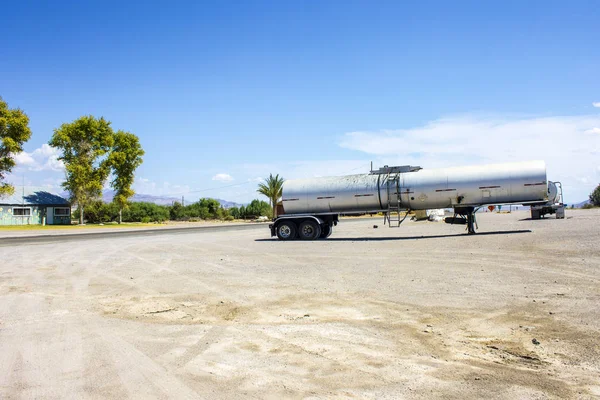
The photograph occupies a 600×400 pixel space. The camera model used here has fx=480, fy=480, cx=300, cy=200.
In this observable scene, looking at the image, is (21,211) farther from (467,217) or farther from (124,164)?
(467,217)

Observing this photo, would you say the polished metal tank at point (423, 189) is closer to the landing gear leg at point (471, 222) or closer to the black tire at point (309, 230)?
the landing gear leg at point (471, 222)

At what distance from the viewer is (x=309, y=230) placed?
88.4 ft

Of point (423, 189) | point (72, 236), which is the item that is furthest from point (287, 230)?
point (72, 236)

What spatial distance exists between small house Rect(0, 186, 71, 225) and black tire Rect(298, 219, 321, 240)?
41.0 m

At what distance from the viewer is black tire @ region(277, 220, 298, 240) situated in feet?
89.3

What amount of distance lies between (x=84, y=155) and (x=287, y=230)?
43.3 meters

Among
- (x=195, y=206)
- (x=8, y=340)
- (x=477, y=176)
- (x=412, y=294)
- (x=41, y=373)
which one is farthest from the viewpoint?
(x=195, y=206)

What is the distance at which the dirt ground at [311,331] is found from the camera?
512 cm

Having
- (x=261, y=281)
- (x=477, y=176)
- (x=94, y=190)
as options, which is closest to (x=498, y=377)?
(x=261, y=281)

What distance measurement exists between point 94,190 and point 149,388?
60.7 meters

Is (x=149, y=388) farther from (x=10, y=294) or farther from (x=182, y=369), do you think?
(x=10, y=294)

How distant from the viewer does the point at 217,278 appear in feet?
41.7

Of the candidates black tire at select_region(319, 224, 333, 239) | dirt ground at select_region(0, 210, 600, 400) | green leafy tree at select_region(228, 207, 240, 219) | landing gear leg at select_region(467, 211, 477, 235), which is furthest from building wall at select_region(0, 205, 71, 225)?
landing gear leg at select_region(467, 211, 477, 235)

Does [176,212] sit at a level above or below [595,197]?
below
